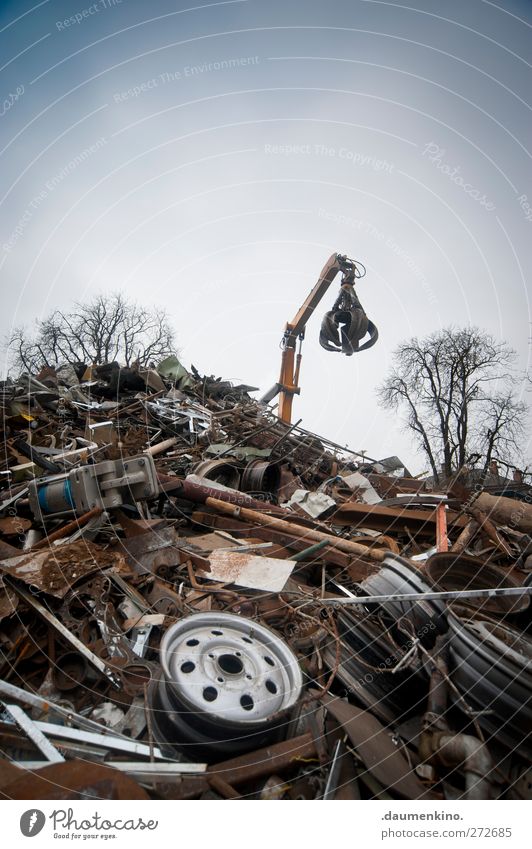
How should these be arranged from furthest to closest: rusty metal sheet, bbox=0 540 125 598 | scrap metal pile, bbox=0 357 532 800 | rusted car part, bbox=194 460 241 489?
rusted car part, bbox=194 460 241 489 < rusty metal sheet, bbox=0 540 125 598 < scrap metal pile, bbox=0 357 532 800

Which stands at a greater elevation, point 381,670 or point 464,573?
point 464,573

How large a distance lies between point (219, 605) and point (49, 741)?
1885 millimetres

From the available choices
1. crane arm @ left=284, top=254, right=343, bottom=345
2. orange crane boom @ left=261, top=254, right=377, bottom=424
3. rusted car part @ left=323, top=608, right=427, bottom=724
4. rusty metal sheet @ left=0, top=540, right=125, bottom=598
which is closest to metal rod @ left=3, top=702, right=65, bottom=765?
rusty metal sheet @ left=0, top=540, right=125, bottom=598

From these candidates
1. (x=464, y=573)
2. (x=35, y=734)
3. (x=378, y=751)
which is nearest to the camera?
(x=35, y=734)

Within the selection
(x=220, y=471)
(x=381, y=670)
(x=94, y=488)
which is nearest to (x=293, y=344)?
(x=220, y=471)

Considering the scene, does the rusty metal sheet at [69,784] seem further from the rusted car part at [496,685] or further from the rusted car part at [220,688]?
the rusted car part at [496,685]

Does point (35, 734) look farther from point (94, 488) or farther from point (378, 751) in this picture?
point (94, 488)

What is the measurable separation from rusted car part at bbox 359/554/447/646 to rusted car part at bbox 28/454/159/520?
259 cm

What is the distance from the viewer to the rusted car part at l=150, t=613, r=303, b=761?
231cm

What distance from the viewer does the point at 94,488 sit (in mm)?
4449

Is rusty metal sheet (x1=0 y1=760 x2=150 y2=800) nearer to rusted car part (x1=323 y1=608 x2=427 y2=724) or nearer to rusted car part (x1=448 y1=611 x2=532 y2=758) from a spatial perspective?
rusted car part (x1=323 y1=608 x2=427 y2=724)

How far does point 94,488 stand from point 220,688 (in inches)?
106

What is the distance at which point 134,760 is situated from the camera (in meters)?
2.30

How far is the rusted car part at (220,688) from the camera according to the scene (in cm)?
231
